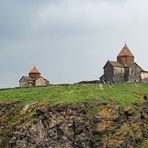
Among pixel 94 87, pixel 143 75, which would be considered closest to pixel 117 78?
pixel 143 75

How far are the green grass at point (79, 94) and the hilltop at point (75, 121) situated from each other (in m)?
0.15

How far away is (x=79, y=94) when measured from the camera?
9662 cm

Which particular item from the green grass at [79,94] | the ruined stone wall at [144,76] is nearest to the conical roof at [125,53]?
the ruined stone wall at [144,76]

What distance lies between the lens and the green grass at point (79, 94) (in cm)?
9459

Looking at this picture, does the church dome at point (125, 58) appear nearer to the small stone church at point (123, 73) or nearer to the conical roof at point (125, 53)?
the conical roof at point (125, 53)

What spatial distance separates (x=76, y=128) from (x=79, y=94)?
926 cm

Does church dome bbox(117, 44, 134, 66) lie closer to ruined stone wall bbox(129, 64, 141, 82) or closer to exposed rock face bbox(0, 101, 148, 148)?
ruined stone wall bbox(129, 64, 141, 82)

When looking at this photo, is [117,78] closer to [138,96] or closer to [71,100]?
[138,96]

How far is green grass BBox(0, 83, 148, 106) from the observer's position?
9459cm

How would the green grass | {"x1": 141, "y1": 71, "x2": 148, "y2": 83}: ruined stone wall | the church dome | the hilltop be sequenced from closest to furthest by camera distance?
the hilltop < the green grass < {"x1": 141, "y1": 71, "x2": 148, "y2": 83}: ruined stone wall < the church dome

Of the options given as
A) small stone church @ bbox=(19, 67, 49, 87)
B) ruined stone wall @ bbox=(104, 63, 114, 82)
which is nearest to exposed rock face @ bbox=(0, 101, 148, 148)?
ruined stone wall @ bbox=(104, 63, 114, 82)

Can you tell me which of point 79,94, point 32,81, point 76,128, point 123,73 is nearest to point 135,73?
point 123,73

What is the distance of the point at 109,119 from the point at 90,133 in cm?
349

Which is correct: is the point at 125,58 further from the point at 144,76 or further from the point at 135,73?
the point at 144,76
